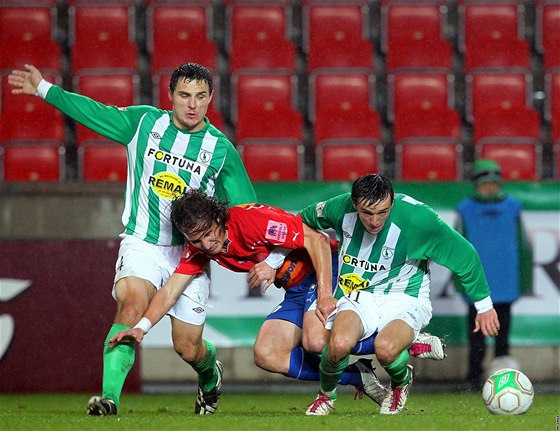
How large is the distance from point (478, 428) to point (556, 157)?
5.63 meters

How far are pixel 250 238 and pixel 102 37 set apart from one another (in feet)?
18.0

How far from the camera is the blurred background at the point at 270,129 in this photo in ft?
28.1

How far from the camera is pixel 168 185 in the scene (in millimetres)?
6090

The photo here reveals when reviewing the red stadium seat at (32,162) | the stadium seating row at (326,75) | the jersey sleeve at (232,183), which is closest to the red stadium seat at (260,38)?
the stadium seating row at (326,75)

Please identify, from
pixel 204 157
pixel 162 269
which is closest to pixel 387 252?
pixel 204 157

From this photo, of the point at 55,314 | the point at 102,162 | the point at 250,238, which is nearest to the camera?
the point at 250,238

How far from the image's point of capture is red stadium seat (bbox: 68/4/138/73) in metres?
10.8

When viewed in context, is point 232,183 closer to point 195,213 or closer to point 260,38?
point 195,213

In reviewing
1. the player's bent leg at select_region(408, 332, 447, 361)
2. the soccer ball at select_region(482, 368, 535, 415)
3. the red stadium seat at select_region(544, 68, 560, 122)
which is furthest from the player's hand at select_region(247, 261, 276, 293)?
the red stadium seat at select_region(544, 68, 560, 122)

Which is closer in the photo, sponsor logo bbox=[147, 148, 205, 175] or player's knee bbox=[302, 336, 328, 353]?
sponsor logo bbox=[147, 148, 205, 175]

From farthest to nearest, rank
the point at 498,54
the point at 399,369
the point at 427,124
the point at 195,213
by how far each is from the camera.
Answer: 1. the point at 498,54
2. the point at 427,124
3. the point at 399,369
4. the point at 195,213

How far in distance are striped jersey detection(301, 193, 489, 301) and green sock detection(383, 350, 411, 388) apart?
0.40 m

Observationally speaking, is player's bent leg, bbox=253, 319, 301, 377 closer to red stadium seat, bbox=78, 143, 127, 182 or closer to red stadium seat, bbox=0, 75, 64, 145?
red stadium seat, bbox=78, 143, 127, 182

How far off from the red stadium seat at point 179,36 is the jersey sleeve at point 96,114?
4594 mm
